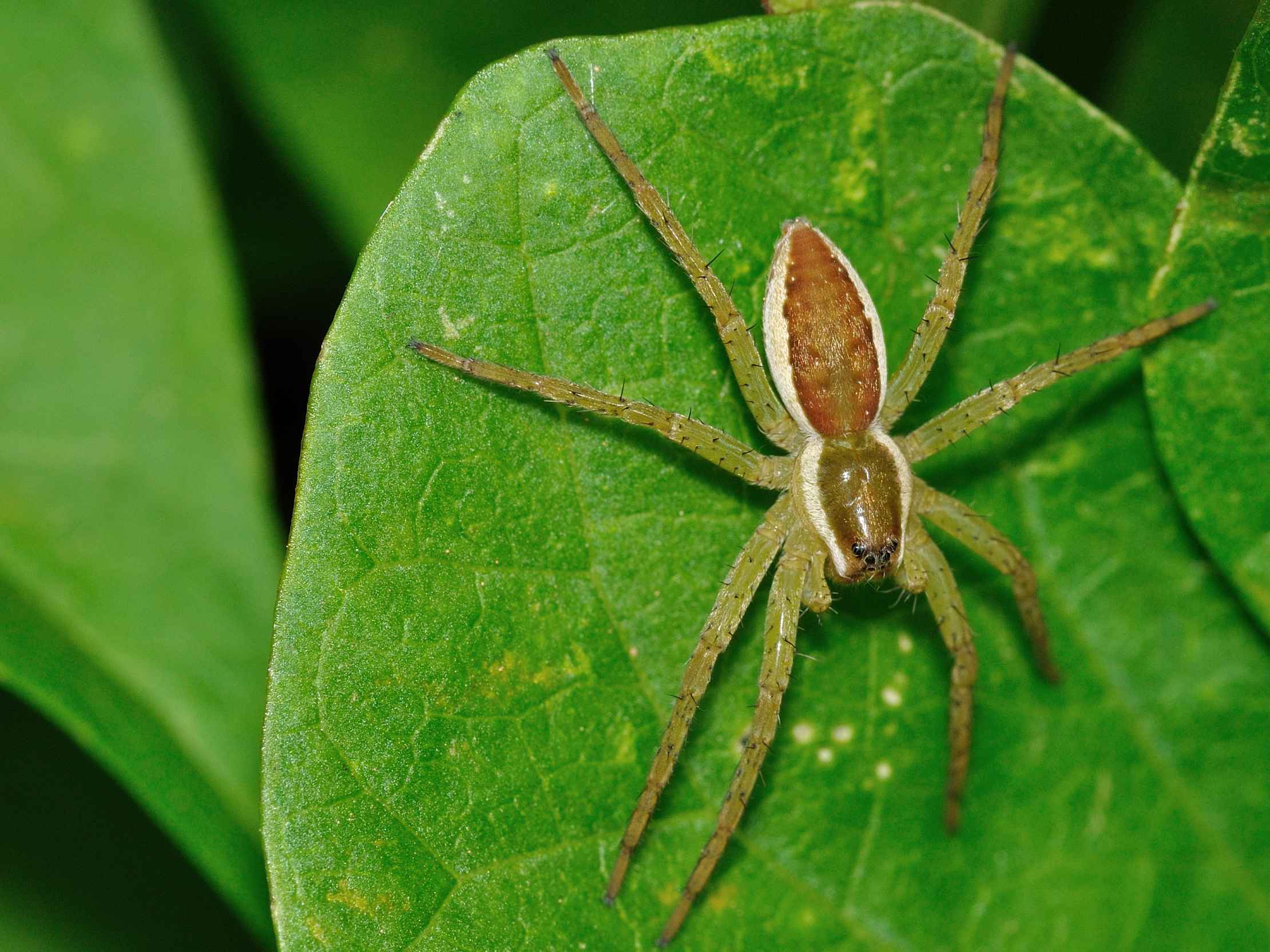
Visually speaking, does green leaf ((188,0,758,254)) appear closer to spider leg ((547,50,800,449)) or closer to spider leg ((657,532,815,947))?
spider leg ((547,50,800,449))

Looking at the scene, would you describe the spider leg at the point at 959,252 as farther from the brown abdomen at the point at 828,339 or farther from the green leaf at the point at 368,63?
the green leaf at the point at 368,63

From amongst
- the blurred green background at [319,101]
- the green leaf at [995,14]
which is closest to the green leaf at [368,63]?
the blurred green background at [319,101]

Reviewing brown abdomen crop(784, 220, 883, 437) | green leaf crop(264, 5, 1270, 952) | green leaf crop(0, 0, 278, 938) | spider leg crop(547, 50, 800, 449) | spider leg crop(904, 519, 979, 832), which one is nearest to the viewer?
green leaf crop(264, 5, 1270, 952)

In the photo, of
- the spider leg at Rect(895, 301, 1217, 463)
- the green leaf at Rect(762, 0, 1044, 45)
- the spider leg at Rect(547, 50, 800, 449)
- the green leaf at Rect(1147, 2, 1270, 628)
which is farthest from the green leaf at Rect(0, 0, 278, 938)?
the green leaf at Rect(1147, 2, 1270, 628)

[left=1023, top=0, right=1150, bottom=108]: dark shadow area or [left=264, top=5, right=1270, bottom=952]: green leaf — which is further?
[left=1023, top=0, right=1150, bottom=108]: dark shadow area

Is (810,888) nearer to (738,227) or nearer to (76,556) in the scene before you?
(738,227)

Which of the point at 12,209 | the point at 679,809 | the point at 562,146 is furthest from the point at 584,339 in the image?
the point at 12,209
